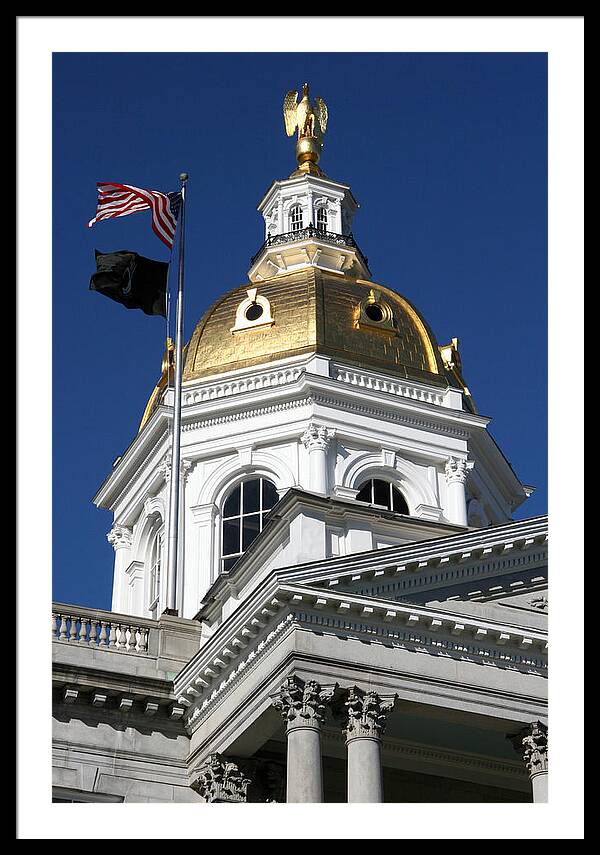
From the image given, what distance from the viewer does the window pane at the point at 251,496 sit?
3938 cm

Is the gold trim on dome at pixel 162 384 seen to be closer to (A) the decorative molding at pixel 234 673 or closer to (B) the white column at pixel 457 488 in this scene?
(B) the white column at pixel 457 488

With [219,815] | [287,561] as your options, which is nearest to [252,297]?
[287,561]

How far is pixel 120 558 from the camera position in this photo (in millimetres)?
42312

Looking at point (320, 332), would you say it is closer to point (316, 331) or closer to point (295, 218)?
point (316, 331)

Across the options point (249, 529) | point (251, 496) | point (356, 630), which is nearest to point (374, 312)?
point (251, 496)

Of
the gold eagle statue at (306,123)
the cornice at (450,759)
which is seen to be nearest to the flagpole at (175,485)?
the cornice at (450,759)

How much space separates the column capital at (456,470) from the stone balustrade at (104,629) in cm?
1477

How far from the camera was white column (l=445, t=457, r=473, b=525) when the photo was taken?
4003 centimetres

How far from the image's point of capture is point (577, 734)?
1341 cm

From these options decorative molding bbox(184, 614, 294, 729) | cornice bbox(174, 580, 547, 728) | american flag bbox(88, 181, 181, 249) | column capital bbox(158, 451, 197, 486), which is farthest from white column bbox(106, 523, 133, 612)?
cornice bbox(174, 580, 547, 728)

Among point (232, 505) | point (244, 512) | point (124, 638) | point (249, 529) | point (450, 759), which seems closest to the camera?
point (450, 759)

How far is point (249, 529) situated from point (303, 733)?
1645 cm

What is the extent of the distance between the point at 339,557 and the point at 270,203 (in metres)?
27.1

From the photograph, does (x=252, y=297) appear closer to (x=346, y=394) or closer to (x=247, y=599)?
(x=346, y=394)
